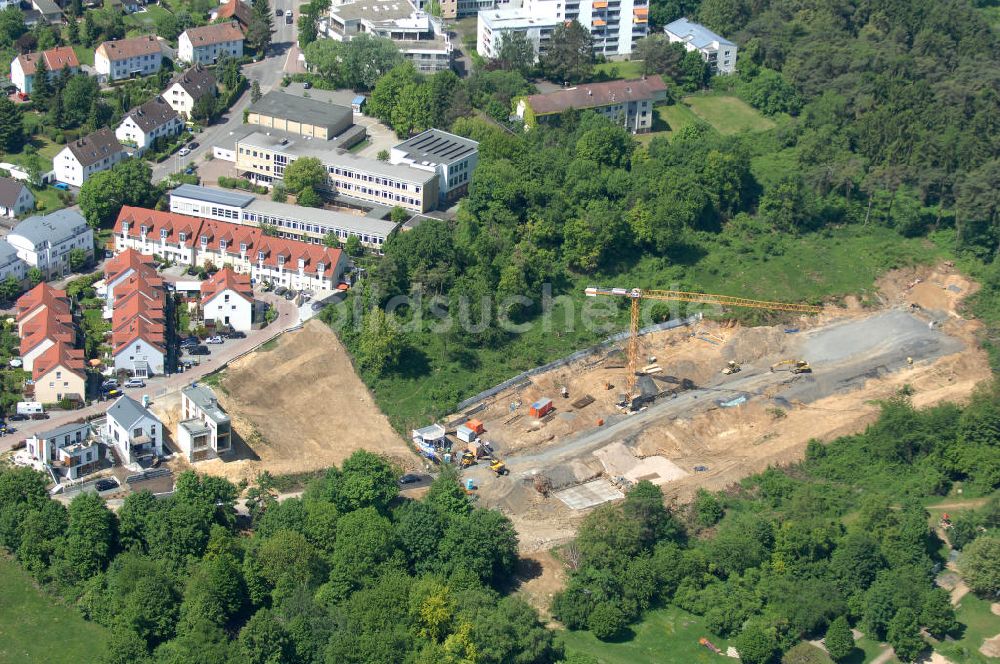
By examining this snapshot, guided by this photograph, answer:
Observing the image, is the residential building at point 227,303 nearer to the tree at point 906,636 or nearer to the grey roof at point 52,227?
the grey roof at point 52,227

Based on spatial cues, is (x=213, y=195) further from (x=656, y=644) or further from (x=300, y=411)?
(x=656, y=644)

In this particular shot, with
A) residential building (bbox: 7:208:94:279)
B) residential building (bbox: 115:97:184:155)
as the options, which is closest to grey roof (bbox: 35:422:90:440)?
residential building (bbox: 7:208:94:279)

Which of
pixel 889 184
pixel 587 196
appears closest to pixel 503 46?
pixel 587 196

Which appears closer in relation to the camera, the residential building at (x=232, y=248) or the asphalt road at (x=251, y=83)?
the residential building at (x=232, y=248)

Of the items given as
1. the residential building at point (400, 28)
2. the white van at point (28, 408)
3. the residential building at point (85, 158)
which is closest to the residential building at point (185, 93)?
the residential building at point (85, 158)

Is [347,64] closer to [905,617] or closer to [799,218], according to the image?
[799,218]
